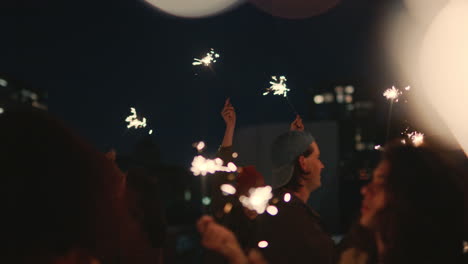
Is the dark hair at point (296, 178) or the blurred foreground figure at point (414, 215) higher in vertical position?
the dark hair at point (296, 178)

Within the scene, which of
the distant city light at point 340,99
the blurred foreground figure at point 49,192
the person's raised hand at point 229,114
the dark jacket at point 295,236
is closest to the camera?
the blurred foreground figure at point 49,192

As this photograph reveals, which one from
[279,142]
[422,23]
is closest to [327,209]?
[422,23]

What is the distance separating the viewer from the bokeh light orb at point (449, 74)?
24.1 ft

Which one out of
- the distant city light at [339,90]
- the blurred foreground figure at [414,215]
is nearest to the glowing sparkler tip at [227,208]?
the blurred foreground figure at [414,215]

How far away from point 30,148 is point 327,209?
29.1m

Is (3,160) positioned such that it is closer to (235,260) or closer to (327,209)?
(235,260)

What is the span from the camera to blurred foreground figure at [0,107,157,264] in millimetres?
1594

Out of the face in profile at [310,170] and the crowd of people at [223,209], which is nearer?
the crowd of people at [223,209]

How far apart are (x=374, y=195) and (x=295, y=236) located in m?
1.05

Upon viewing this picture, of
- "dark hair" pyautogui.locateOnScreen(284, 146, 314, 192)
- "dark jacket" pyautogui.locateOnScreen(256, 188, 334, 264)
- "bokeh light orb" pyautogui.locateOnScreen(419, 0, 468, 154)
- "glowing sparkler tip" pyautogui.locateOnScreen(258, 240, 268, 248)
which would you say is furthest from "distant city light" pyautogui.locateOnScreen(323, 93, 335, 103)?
"glowing sparkler tip" pyautogui.locateOnScreen(258, 240, 268, 248)

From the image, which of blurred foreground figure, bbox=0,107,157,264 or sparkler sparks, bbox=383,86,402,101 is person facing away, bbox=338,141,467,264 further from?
sparkler sparks, bbox=383,86,402,101

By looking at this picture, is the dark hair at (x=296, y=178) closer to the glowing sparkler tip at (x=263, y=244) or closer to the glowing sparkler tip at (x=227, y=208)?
the glowing sparkler tip at (x=263, y=244)

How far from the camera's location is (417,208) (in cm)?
259

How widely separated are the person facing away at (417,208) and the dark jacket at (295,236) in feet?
2.89
